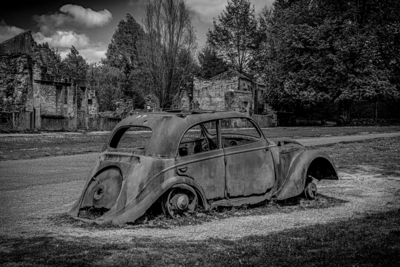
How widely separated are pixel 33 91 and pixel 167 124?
94.6ft

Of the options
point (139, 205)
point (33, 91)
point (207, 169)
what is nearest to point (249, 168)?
point (207, 169)

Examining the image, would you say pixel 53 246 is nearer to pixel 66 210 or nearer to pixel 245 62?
pixel 66 210

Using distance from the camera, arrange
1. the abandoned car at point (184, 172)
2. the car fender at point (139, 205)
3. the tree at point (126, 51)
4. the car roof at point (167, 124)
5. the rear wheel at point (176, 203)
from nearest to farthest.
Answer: the car fender at point (139, 205), the abandoned car at point (184, 172), the rear wheel at point (176, 203), the car roof at point (167, 124), the tree at point (126, 51)

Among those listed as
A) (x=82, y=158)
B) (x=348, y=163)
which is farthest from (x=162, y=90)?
(x=348, y=163)

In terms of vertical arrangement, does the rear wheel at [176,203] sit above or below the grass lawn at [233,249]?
above

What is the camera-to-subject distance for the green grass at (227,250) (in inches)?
151

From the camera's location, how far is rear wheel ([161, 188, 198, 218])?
221 inches

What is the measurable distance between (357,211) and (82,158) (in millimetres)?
9906

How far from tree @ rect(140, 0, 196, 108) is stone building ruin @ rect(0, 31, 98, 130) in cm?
724

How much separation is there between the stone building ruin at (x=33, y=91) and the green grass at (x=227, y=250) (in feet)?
80.2

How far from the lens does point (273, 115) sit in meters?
40.5

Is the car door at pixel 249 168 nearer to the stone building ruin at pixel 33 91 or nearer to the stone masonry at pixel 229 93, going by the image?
the stone building ruin at pixel 33 91

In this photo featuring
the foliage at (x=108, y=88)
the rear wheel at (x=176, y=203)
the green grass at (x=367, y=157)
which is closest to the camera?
the rear wheel at (x=176, y=203)

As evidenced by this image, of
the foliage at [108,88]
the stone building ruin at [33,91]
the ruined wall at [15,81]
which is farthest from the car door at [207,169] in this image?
the foliage at [108,88]
